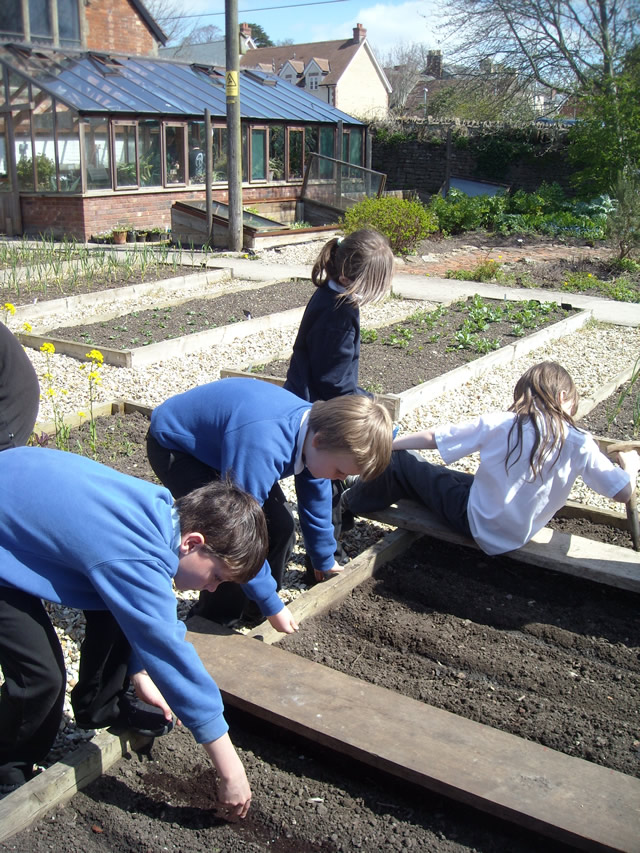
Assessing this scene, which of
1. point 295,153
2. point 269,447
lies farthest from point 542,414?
point 295,153

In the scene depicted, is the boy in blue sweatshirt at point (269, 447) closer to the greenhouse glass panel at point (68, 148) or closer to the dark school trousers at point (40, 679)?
the dark school trousers at point (40, 679)

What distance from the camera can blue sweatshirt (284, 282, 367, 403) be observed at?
4055 mm

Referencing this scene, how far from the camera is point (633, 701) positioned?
2.91m

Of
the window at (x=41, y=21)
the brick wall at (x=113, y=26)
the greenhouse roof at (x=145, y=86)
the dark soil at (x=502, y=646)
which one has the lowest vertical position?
the dark soil at (x=502, y=646)

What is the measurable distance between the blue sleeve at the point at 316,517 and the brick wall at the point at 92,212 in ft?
45.4

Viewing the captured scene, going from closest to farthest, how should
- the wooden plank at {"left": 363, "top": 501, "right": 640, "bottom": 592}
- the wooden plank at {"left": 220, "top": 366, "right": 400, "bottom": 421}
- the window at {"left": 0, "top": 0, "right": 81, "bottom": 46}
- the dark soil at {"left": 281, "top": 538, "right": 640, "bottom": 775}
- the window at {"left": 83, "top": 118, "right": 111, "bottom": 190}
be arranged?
the dark soil at {"left": 281, "top": 538, "right": 640, "bottom": 775}, the wooden plank at {"left": 363, "top": 501, "right": 640, "bottom": 592}, the wooden plank at {"left": 220, "top": 366, "right": 400, "bottom": 421}, the window at {"left": 83, "top": 118, "right": 111, "bottom": 190}, the window at {"left": 0, "top": 0, "right": 81, "bottom": 46}

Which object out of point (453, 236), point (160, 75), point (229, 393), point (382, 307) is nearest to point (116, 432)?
point (229, 393)

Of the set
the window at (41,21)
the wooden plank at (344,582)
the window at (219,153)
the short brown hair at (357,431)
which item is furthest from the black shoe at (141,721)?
the window at (41,21)

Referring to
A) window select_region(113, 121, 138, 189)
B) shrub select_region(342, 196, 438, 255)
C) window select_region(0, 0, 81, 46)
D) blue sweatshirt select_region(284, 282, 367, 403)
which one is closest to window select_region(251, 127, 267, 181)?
window select_region(113, 121, 138, 189)

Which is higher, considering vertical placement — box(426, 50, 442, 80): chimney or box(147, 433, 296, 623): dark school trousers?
box(426, 50, 442, 80): chimney

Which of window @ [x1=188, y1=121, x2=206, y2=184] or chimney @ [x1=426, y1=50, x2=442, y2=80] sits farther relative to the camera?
chimney @ [x1=426, y1=50, x2=442, y2=80]

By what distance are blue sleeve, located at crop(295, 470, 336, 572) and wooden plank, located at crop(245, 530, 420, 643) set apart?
0.34 ft

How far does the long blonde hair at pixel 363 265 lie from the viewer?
392 centimetres

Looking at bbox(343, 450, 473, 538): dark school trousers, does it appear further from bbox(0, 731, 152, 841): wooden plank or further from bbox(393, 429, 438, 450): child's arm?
bbox(0, 731, 152, 841): wooden plank
